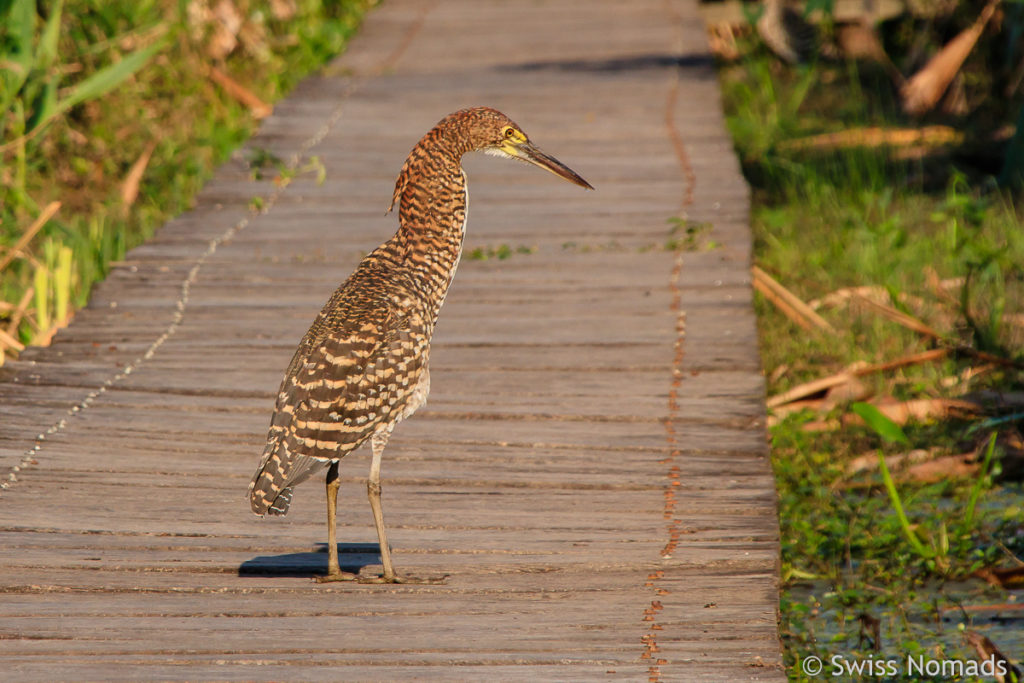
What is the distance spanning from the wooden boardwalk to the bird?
1.04 feet

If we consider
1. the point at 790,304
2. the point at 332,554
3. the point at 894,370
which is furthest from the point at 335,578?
the point at 790,304

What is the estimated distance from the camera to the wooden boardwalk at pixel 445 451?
11.8 ft

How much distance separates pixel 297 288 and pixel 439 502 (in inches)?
86.6

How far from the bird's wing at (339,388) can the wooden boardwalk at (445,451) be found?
361 millimetres

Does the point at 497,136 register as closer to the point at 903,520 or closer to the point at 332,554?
the point at 332,554

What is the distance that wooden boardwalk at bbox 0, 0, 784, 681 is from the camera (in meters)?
3.59

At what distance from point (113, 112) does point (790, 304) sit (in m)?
5.32

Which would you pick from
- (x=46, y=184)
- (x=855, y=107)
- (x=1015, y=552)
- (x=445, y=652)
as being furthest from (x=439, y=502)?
(x=855, y=107)

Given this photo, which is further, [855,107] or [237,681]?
[855,107]

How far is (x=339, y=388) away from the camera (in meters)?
3.91

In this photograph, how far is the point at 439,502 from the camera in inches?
178

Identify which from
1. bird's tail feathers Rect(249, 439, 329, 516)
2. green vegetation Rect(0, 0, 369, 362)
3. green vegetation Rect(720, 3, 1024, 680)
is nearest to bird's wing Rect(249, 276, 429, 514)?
bird's tail feathers Rect(249, 439, 329, 516)

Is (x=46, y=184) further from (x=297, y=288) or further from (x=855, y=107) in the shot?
(x=855, y=107)

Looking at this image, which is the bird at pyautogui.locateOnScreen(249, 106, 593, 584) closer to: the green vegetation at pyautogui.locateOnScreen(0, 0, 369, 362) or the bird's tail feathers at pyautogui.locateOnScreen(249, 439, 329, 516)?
the bird's tail feathers at pyautogui.locateOnScreen(249, 439, 329, 516)
